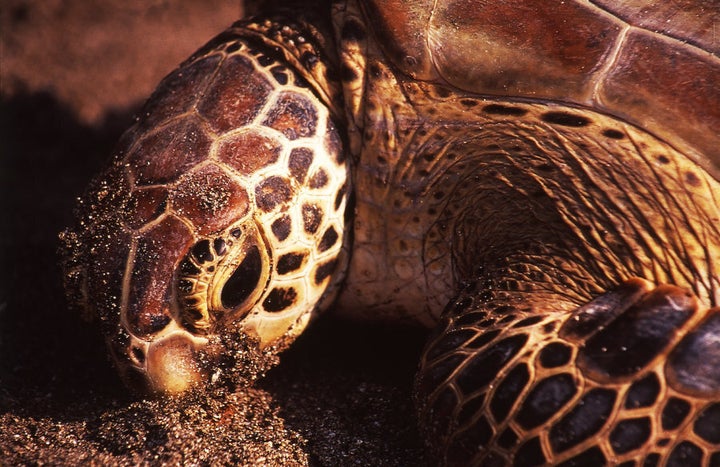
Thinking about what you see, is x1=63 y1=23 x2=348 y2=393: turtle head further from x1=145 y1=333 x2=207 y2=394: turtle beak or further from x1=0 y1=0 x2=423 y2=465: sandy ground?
x1=0 y1=0 x2=423 y2=465: sandy ground

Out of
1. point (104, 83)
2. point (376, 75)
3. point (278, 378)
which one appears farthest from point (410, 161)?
point (104, 83)

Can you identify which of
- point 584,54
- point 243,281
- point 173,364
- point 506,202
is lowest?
point 173,364

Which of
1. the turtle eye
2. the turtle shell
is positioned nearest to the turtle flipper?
the turtle shell

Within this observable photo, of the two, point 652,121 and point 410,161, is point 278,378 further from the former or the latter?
point 652,121

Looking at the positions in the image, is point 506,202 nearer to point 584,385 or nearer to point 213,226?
point 584,385

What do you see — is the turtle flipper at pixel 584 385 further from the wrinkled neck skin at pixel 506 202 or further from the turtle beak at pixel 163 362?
the turtle beak at pixel 163 362

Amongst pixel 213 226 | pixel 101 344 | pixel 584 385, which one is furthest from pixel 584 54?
pixel 101 344

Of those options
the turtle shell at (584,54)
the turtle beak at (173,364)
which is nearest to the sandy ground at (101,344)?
the turtle beak at (173,364)
